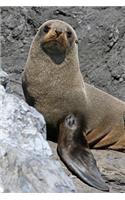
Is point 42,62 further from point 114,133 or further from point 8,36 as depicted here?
point 8,36

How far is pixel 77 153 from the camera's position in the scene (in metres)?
9.02

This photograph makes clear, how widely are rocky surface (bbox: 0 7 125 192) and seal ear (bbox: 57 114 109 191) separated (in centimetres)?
306

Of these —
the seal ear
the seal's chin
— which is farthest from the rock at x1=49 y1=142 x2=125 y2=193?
the seal's chin

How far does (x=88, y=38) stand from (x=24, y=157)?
6.60 metres

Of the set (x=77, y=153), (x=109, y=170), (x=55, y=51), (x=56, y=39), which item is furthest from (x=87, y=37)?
(x=109, y=170)

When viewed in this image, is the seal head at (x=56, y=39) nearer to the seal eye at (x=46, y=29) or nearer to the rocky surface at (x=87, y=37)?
the seal eye at (x=46, y=29)

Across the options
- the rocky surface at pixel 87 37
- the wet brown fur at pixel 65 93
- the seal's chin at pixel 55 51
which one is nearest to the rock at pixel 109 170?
the wet brown fur at pixel 65 93

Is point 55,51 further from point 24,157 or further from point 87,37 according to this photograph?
point 87,37

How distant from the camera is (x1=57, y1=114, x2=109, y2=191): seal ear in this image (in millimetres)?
8414

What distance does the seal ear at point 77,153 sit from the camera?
8.41 meters

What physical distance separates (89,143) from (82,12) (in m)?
4.04

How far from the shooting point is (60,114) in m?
9.44

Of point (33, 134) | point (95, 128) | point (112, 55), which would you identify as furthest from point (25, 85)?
point (112, 55)

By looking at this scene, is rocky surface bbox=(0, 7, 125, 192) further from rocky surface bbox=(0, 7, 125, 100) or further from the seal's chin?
the seal's chin
